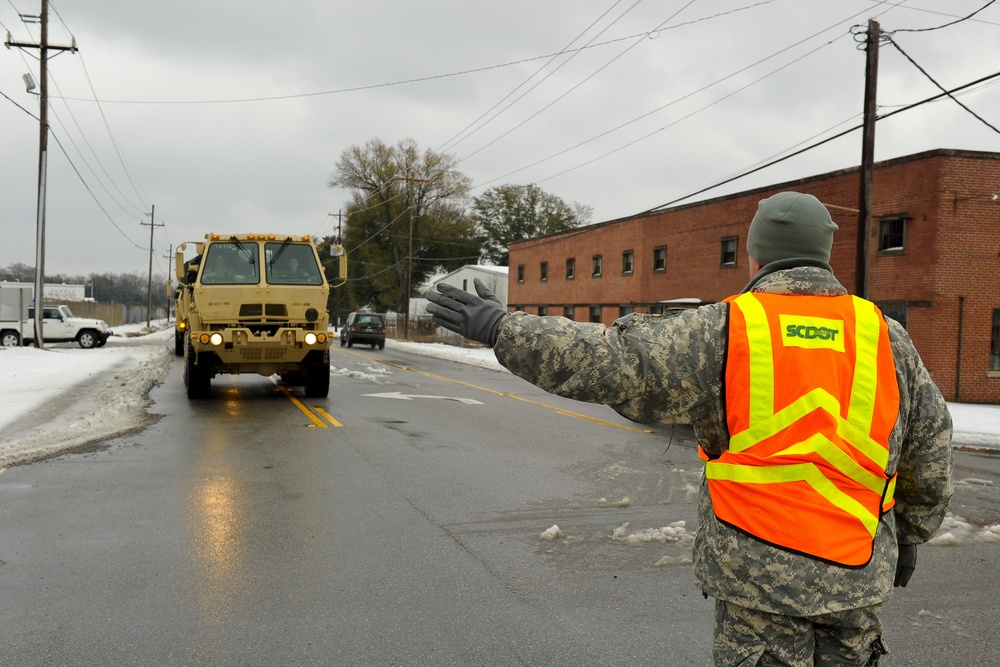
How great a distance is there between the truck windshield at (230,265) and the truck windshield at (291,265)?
25cm

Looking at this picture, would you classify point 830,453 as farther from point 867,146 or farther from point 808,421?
point 867,146

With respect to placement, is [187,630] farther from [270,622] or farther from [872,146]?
[872,146]

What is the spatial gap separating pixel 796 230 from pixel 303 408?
12162 mm

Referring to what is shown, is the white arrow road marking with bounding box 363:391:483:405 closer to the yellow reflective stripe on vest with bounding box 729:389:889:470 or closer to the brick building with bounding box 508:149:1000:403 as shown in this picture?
the brick building with bounding box 508:149:1000:403

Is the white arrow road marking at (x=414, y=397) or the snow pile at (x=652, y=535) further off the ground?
the white arrow road marking at (x=414, y=397)

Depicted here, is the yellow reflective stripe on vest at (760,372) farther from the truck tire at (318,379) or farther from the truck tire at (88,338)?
the truck tire at (88,338)

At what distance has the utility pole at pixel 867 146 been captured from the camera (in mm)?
16797

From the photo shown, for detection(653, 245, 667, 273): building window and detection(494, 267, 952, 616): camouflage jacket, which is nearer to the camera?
detection(494, 267, 952, 616): camouflage jacket

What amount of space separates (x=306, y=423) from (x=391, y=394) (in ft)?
15.1

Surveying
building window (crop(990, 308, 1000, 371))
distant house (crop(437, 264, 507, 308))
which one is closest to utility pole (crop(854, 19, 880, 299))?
building window (crop(990, 308, 1000, 371))

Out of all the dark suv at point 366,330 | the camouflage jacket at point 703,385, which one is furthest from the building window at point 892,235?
the dark suv at point 366,330

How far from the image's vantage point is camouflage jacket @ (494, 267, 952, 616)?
213cm

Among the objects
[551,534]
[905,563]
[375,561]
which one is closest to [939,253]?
[551,534]

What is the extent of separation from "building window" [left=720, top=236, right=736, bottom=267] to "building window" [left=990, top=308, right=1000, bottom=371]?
981cm
